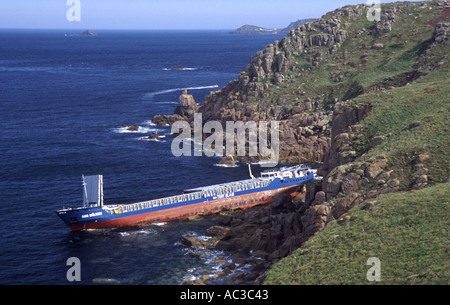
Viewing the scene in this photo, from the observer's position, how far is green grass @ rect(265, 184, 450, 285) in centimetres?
4156

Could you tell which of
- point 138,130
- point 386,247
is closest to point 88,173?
point 138,130

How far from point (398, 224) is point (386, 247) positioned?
165 inches

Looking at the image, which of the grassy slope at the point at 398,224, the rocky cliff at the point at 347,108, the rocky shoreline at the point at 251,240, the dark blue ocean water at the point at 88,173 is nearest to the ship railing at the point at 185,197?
the dark blue ocean water at the point at 88,173

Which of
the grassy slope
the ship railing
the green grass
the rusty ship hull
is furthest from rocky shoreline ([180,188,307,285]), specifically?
the grassy slope

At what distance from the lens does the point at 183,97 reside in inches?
5546

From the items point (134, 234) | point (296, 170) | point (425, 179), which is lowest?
point (134, 234)

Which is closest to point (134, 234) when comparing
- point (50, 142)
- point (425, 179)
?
point (425, 179)

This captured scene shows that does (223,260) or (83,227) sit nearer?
(223,260)

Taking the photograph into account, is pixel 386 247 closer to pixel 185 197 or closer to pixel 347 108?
pixel 347 108

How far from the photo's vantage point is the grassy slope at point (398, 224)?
1683 inches

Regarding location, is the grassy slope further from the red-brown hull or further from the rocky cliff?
the red-brown hull

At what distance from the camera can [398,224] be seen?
161 feet
